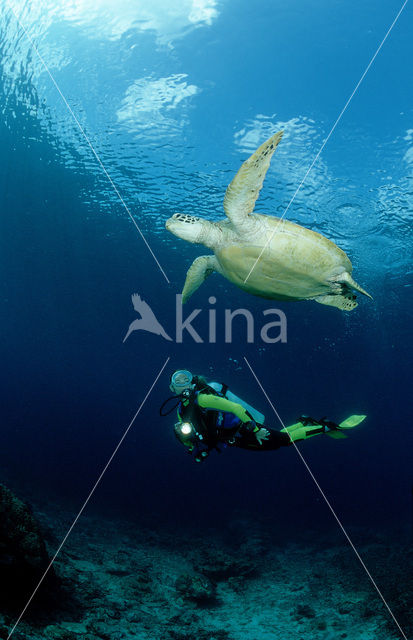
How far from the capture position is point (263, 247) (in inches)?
159

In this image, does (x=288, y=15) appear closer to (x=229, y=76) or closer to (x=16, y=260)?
(x=229, y=76)

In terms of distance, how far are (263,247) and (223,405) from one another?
2.02 m

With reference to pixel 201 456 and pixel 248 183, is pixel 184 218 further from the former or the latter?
pixel 201 456

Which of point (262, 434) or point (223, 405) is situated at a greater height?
point (223, 405)

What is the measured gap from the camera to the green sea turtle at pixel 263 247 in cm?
367

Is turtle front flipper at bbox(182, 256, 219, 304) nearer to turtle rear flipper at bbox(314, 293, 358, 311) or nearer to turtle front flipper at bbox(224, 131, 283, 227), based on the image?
turtle front flipper at bbox(224, 131, 283, 227)

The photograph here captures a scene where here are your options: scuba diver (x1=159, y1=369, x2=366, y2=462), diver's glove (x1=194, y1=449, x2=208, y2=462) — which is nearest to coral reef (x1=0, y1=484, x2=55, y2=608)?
scuba diver (x1=159, y1=369, x2=366, y2=462)

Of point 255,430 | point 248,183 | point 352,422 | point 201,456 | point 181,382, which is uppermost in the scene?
point 248,183

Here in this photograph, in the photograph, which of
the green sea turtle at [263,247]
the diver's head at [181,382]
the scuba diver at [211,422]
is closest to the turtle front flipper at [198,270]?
the green sea turtle at [263,247]

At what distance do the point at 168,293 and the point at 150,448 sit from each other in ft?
218

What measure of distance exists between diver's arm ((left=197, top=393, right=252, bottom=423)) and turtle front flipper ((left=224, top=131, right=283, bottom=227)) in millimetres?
2144

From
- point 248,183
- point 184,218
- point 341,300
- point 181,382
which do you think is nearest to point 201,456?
point 181,382

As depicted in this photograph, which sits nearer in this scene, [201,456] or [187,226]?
[201,456]

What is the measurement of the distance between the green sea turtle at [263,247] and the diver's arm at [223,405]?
1.87m
